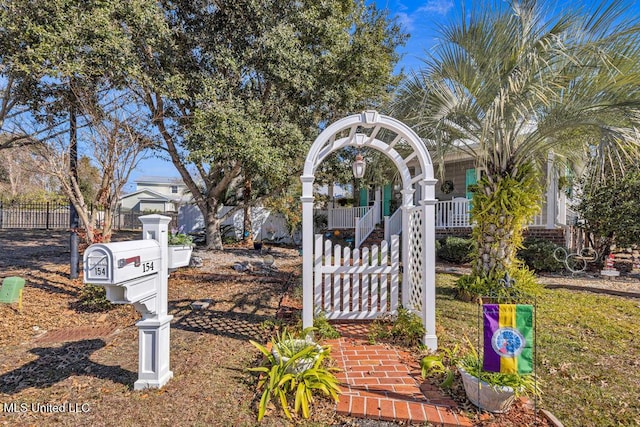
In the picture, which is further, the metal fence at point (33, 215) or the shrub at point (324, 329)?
the metal fence at point (33, 215)

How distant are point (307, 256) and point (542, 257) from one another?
790cm

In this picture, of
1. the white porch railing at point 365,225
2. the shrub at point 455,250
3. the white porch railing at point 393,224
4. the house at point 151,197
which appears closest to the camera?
the shrub at point 455,250

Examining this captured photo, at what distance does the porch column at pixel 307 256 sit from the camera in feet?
12.2

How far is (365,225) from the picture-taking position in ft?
43.3

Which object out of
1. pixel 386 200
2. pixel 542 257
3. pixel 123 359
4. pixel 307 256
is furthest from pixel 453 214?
pixel 123 359

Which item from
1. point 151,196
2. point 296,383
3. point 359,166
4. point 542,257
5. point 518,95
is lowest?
point 296,383

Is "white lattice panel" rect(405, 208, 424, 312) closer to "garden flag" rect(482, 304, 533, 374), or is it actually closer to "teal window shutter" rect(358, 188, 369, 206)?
"garden flag" rect(482, 304, 533, 374)

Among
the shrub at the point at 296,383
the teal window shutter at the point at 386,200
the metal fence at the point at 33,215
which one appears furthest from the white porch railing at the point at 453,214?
the metal fence at the point at 33,215

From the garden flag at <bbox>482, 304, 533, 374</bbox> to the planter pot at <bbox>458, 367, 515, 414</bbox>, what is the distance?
0.21 metres

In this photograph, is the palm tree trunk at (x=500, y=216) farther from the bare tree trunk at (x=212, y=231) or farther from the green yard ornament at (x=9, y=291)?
the bare tree trunk at (x=212, y=231)

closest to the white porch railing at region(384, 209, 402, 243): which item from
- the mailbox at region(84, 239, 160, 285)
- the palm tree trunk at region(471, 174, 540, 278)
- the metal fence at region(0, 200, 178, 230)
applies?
the palm tree trunk at region(471, 174, 540, 278)

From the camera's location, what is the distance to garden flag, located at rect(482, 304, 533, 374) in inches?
97.7

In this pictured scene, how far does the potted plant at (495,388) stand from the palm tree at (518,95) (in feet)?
10.3

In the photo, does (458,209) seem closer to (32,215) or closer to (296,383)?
(296,383)
